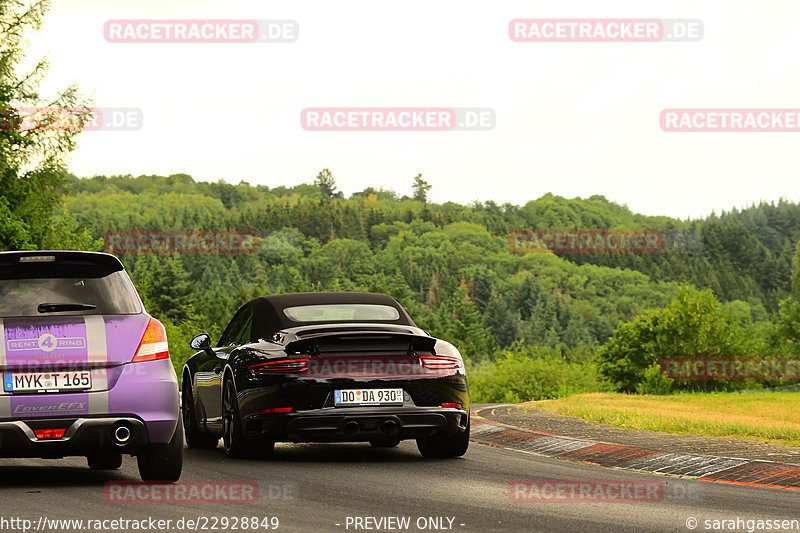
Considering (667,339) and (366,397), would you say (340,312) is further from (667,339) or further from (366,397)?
(667,339)

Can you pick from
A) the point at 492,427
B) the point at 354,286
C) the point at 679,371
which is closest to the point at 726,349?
the point at 679,371

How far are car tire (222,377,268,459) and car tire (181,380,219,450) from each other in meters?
1.10

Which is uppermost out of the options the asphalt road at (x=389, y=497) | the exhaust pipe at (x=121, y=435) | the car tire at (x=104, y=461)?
the exhaust pipe at (x=121, y=435)

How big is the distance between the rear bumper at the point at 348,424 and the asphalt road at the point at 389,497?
291mm

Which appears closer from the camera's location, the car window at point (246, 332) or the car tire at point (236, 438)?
the car tire at point (236, 438)

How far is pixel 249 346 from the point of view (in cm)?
1089

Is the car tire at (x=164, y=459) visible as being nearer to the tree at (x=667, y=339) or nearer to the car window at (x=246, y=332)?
the car window at (x=246, y=332)

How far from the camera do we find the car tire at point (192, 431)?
1251cm

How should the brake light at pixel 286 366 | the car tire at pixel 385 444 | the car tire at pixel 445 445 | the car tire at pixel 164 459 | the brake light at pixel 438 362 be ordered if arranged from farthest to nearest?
1. the car tire at pixel 385 444
2. the car tire at pixel 445 445
3. the brake light at pixel 438 362
4. the brake light at pixel 286 366
5. the car tire at pixel 164 459

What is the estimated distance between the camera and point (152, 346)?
27.5 ft

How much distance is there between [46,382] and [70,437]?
0.44 metres

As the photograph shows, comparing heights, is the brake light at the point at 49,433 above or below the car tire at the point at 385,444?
above

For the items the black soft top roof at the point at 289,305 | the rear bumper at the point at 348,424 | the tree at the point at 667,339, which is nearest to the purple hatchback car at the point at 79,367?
the rear bumper at the point at 348,424

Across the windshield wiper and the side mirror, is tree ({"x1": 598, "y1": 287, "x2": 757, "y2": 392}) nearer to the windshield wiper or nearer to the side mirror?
the side mirror
